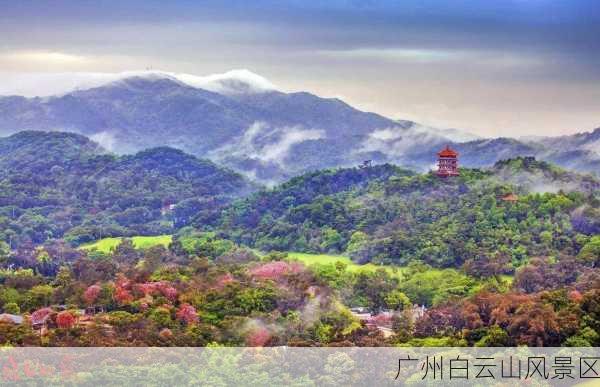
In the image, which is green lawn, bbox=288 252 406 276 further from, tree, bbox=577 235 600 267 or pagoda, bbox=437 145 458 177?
pagoda, bbox=437 145 458 177

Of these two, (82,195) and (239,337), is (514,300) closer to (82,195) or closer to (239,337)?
(239,337)

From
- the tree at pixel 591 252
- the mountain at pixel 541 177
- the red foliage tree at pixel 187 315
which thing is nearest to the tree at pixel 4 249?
the red foliage tree at pixel 187 315

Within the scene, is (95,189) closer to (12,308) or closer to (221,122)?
(12,308)

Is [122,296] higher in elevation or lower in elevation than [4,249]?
higher

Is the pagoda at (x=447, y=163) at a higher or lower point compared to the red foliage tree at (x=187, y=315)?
higher

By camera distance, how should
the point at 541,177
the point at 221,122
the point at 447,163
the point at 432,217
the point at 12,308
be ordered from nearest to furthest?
the point at 12,308 → the point at 432,217 → the point at 541,177 → the point at 447,163 → the point at 221,122

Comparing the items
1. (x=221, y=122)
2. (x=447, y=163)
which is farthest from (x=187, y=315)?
(x=221, y=122)

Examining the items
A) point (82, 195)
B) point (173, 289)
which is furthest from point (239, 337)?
point (82, 195)

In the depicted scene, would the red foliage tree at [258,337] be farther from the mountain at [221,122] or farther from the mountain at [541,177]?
the mountain at [221,122]
